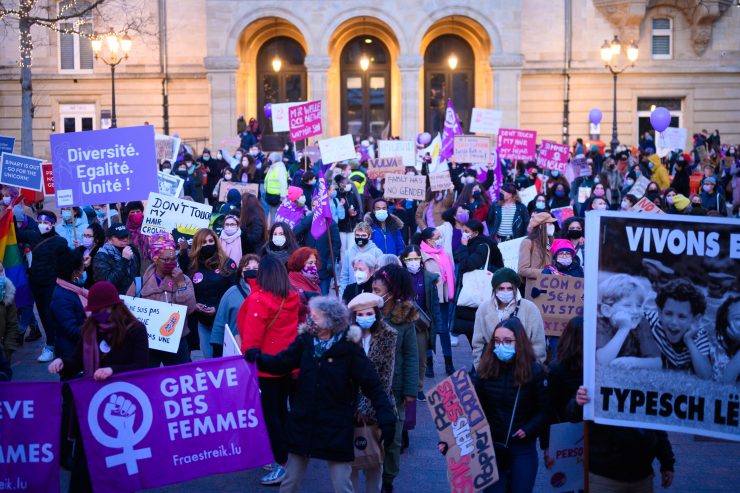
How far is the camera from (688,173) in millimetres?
22766

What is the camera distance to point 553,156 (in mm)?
20641

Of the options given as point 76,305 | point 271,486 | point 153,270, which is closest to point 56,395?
point 76,305

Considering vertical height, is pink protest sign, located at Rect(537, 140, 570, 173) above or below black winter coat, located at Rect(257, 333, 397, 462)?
above

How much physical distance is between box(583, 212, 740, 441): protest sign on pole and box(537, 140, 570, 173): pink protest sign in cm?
1519

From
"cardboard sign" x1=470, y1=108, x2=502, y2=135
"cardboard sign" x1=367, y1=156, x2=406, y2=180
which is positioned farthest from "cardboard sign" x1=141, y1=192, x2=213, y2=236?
"cardboard sign" x1=470, y1=108, x2=502, y2=135

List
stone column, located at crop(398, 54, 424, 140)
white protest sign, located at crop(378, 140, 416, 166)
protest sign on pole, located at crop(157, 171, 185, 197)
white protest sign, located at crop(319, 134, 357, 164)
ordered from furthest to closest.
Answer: stone column, located at crop(398, 54, 424, 140) → white protest sign, located at crop(378, 140, 416, 166) → white protest sign, located at crop(319, 134, 357, 164) → protest sign on pole, located at crop(157, 171, 185, 197)

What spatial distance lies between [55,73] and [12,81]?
143 centimetres

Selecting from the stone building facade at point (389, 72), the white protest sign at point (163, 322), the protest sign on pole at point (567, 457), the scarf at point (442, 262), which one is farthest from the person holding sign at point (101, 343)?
the stone building facade at point (389, 72)

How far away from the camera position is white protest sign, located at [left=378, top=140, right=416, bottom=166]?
20.8 metres

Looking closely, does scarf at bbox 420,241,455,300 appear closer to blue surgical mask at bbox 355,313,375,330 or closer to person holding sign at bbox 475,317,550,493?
blue surgical mask at bbox 355,313,375,330

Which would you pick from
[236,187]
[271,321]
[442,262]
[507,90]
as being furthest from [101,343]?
[507,90]

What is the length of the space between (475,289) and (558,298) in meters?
0.92

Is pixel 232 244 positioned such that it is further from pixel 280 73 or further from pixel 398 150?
pixel 280 73

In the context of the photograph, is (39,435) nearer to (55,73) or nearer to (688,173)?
(688,173)
